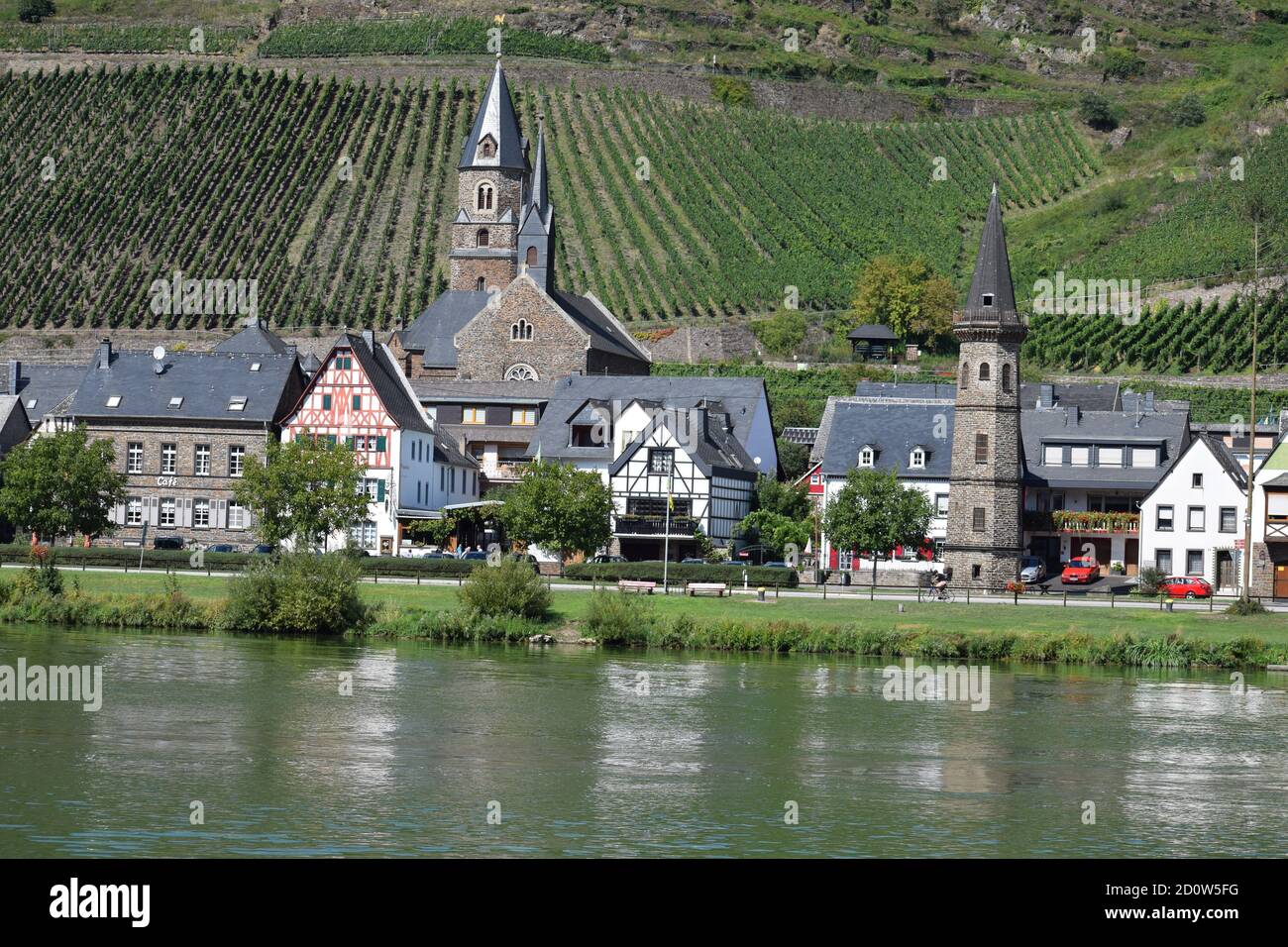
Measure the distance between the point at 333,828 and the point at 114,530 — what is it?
52970mm

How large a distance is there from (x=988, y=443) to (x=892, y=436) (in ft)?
33.1

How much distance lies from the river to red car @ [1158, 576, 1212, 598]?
53.2 feet

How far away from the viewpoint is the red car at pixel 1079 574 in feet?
239

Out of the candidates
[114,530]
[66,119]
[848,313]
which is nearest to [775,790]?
[114,530]

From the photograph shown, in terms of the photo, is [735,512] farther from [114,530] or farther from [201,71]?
[201,71]

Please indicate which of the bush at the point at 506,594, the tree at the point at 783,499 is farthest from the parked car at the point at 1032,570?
the bush at the point at 506,594

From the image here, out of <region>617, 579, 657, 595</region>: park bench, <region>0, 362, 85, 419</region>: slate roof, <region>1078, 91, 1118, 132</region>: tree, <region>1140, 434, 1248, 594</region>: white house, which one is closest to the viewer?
<region>617, 579, 657, 595</region>: park bench

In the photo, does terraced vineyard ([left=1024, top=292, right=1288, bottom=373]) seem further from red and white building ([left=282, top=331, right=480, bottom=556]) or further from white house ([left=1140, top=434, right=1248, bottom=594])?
red and white building ([left=282, top=331, right=480, bottom=556])

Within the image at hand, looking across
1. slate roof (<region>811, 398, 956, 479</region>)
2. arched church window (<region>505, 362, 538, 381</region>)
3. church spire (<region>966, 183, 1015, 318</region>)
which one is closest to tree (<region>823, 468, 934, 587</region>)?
slate roof (<region>811, 398, 956, 479</region>)

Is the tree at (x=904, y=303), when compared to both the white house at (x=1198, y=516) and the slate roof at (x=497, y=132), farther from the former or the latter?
the white house at (x=1198, y=516)

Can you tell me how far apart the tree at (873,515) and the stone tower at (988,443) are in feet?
6.30

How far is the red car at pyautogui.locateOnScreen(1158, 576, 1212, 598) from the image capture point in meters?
65.1

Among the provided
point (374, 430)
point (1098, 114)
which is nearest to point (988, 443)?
point (374, 430)
